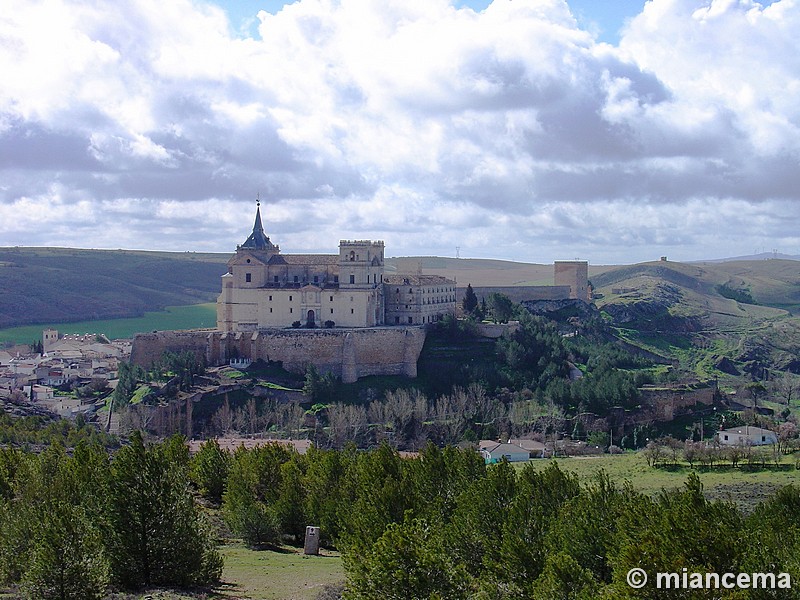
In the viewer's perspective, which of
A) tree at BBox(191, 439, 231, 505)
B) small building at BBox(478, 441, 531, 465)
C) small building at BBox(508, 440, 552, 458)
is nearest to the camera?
A: tree at BBox(191, 439, 231, 505)

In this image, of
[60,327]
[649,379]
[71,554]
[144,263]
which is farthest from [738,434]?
[144,263]

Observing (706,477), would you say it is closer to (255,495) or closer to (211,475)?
(255,495)

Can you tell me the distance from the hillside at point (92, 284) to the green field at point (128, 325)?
5.29 m

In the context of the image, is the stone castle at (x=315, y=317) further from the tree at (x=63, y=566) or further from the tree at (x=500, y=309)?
the tree at (x=63, y=566)

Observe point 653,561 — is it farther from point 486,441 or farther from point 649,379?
point 649,379

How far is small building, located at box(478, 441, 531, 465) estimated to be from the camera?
56.5 metres

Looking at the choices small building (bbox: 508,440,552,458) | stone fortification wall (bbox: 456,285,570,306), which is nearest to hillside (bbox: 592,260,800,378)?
stone fortification wall (bbox: 456,285,570,306)

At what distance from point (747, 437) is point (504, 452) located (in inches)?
621

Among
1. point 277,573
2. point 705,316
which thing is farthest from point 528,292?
point 277,573

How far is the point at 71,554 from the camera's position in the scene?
21.6 meters

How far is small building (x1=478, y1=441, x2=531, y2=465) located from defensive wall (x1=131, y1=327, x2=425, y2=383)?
15604 mm

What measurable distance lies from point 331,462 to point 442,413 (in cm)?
3037

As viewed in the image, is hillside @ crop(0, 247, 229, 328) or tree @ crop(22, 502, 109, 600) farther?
hillside @ crop(0, 247, 229, 328)

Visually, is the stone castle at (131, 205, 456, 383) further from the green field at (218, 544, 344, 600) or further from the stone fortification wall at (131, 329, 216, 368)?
the green field at (218, 544, 344, 600)
